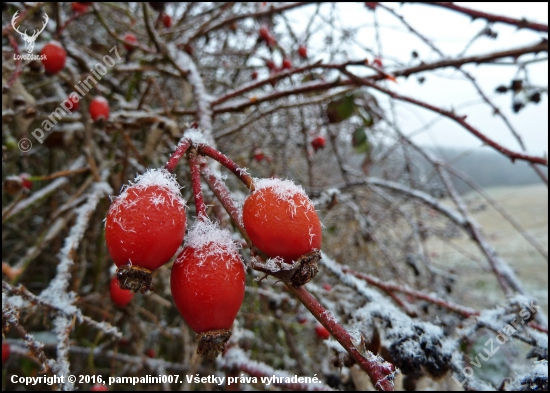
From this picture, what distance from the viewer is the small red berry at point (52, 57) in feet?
4.15

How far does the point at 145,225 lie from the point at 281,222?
0.57ft

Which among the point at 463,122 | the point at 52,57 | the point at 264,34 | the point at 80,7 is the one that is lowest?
the point at 463,122

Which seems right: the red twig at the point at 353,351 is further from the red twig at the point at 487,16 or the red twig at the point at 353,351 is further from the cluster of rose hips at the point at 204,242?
the red twig at the point at 487,16

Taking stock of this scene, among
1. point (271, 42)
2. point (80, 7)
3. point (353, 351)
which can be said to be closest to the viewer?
point (353, 351)

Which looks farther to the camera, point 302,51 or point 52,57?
point 302,51

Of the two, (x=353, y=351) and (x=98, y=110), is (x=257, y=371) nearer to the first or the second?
(x=353, y=351)

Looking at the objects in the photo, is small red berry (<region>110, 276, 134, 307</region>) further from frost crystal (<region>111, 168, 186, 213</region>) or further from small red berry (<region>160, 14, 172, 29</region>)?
small red berry (<region>160, 14, 172, 29</region>)

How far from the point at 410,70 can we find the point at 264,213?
1.04 metres

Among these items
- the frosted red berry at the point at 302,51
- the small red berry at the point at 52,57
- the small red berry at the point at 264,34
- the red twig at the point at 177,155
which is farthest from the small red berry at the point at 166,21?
the red twig at the point at 177,155

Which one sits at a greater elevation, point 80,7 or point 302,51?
point 302,51

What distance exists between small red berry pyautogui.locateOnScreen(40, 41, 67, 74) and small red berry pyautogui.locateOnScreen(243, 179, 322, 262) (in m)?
1.16

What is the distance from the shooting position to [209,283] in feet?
1.62

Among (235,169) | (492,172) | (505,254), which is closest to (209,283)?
(235,169)

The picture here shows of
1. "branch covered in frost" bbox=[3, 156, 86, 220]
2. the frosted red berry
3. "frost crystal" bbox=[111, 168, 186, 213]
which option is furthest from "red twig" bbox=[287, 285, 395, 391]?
the frosted red berry
